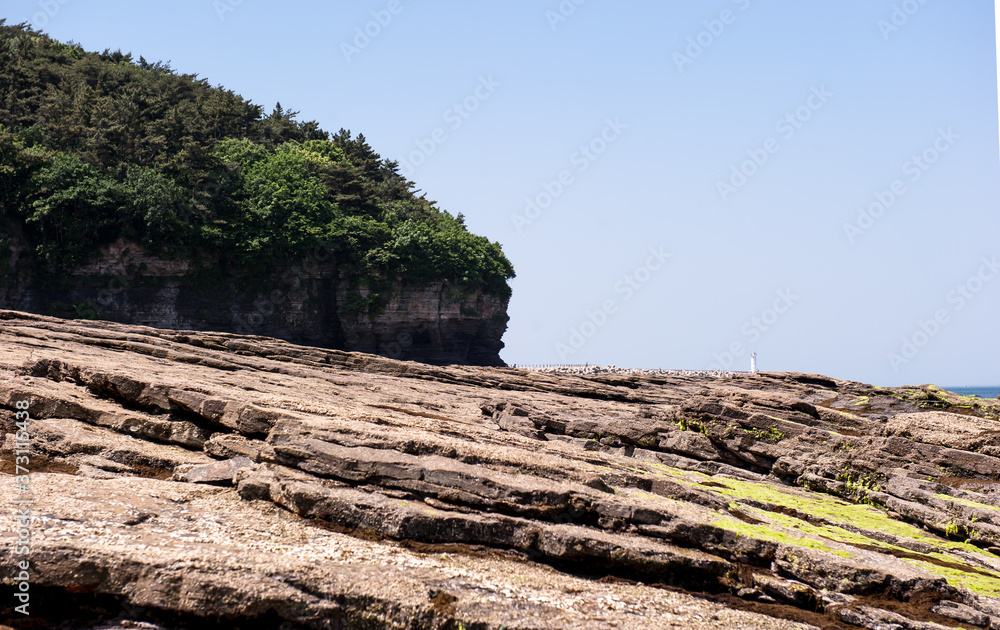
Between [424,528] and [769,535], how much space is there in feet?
19.1

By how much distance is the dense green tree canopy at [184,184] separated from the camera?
44.6 m

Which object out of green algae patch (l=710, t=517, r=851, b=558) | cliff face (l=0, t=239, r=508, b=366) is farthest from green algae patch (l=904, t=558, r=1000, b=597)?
cliff face (l=0, t=239, r=508, b=366)

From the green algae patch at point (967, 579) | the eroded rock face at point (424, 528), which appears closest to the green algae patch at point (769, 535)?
the eroded rock face at point (424, 528)

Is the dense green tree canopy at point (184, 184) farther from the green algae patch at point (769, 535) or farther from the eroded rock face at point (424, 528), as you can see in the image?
the green algae patch at point (769, 535)

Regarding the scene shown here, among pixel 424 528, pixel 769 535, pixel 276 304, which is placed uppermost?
pixel 276 304

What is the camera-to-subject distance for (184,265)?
4838 cm

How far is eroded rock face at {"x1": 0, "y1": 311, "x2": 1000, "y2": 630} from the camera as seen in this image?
8070 mm

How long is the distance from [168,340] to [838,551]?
2822cm

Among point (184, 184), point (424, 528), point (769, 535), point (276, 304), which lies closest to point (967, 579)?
point (769, 535)

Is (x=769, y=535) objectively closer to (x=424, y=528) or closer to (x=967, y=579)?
(x=967, y=579)

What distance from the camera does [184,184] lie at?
168 ft

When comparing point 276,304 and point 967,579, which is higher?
point 276,304

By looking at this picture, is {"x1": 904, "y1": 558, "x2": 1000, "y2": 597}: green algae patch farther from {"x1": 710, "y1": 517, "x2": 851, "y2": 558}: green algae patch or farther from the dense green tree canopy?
the dense green tree canopy

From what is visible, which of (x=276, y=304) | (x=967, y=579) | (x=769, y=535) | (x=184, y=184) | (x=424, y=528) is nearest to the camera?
(x=424, y=528)
